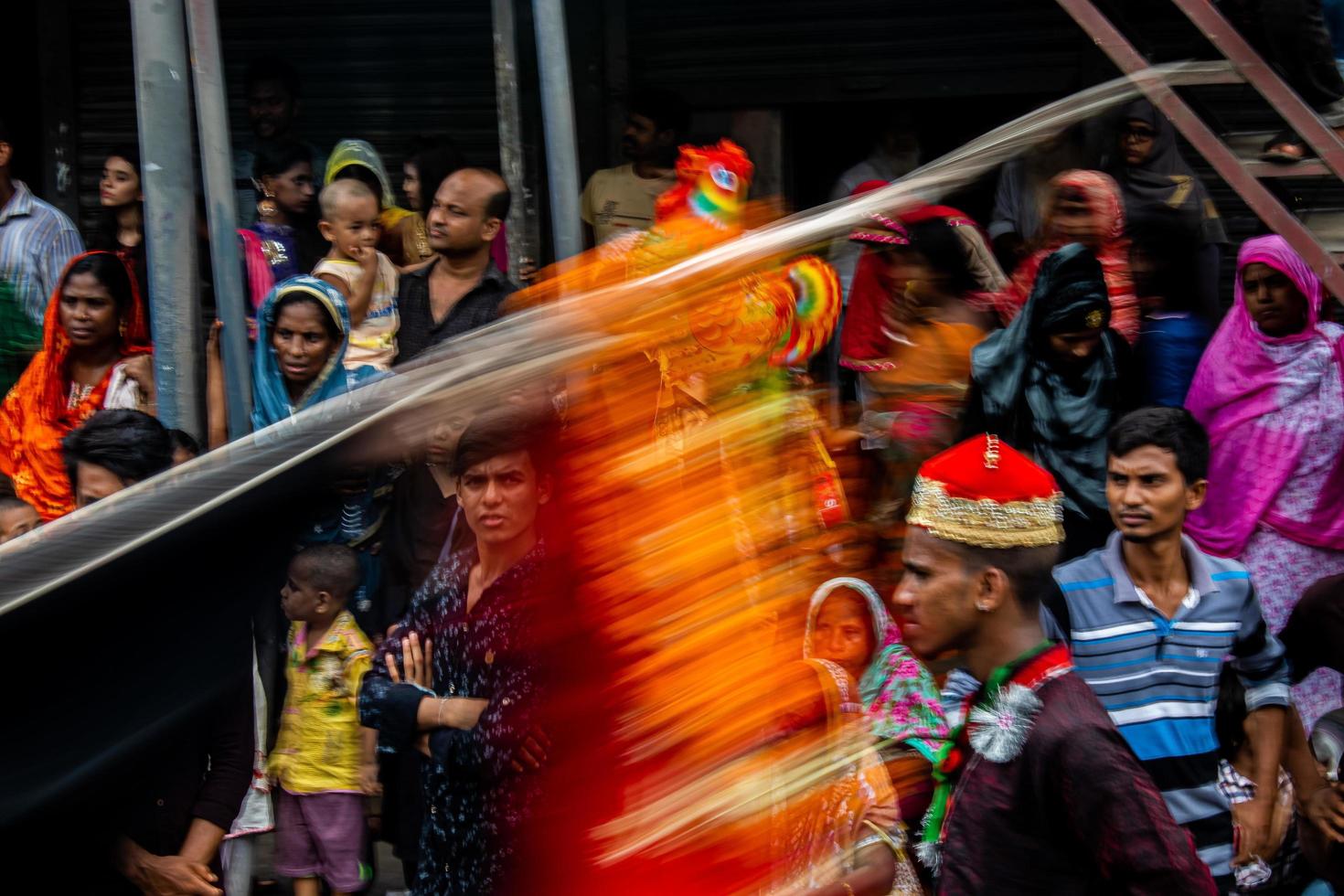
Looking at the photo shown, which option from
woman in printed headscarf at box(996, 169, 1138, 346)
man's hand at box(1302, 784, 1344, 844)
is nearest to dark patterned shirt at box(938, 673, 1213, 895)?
man's hand at box(1302, 784, 1344, 844)

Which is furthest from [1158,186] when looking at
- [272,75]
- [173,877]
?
[173,877]

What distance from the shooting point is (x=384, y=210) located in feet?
19.7

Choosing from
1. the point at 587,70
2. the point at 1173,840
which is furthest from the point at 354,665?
the point at 587,70

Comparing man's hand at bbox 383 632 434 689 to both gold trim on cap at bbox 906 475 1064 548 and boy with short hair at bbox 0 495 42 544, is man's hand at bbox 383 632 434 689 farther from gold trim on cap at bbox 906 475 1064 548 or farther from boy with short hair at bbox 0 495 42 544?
boy with short hair at bbox 0 495 42 544

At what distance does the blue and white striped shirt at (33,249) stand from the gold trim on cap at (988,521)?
436 cm

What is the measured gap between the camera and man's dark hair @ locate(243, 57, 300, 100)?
261 inches

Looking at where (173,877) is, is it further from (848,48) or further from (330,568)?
(848,48)

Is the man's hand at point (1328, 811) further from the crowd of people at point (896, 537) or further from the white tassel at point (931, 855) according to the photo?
the white tassel at point (931, 855)

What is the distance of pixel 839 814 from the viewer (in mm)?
2969

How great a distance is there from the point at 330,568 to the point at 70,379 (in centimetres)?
324

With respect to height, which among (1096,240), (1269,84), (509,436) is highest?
(1269,84)

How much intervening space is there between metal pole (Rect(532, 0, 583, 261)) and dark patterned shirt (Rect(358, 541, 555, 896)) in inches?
68.5

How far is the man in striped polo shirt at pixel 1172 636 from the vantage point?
142 inches

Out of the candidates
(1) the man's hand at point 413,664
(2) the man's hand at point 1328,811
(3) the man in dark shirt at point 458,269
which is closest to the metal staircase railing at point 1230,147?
(2) the man's hand at point 1328,811
